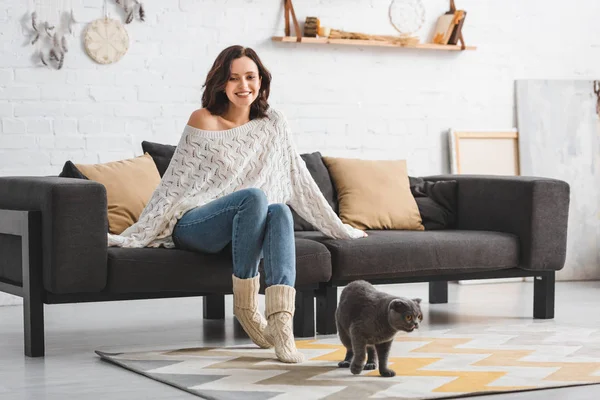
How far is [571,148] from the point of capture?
20.6ft

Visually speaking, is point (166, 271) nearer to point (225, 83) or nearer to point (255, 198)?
point (255, 198)

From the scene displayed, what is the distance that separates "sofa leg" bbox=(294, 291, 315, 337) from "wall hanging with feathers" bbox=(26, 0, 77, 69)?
1967 mm

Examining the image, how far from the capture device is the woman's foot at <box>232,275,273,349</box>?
354 cm

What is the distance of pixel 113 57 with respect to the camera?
205 inches

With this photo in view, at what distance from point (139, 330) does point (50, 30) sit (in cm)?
173

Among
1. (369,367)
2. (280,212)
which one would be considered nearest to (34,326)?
(280,212)

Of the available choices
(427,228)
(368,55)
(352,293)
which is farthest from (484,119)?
(352,293)

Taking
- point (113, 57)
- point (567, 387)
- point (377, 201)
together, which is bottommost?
point (567, 387)

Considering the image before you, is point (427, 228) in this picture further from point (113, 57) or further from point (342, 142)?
point (113, 57)

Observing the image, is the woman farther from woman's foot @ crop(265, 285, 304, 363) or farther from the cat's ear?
the cat's ear

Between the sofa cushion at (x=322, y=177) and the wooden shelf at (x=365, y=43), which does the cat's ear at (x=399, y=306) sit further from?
the wooden shelf at (x=365, y=43)

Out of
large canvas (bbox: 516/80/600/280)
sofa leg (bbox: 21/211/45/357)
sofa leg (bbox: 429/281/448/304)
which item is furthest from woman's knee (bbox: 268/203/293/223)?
large canvas (bbox: 516/80/600/280)

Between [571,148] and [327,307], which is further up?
[571,148]

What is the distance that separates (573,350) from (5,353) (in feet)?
6.86
